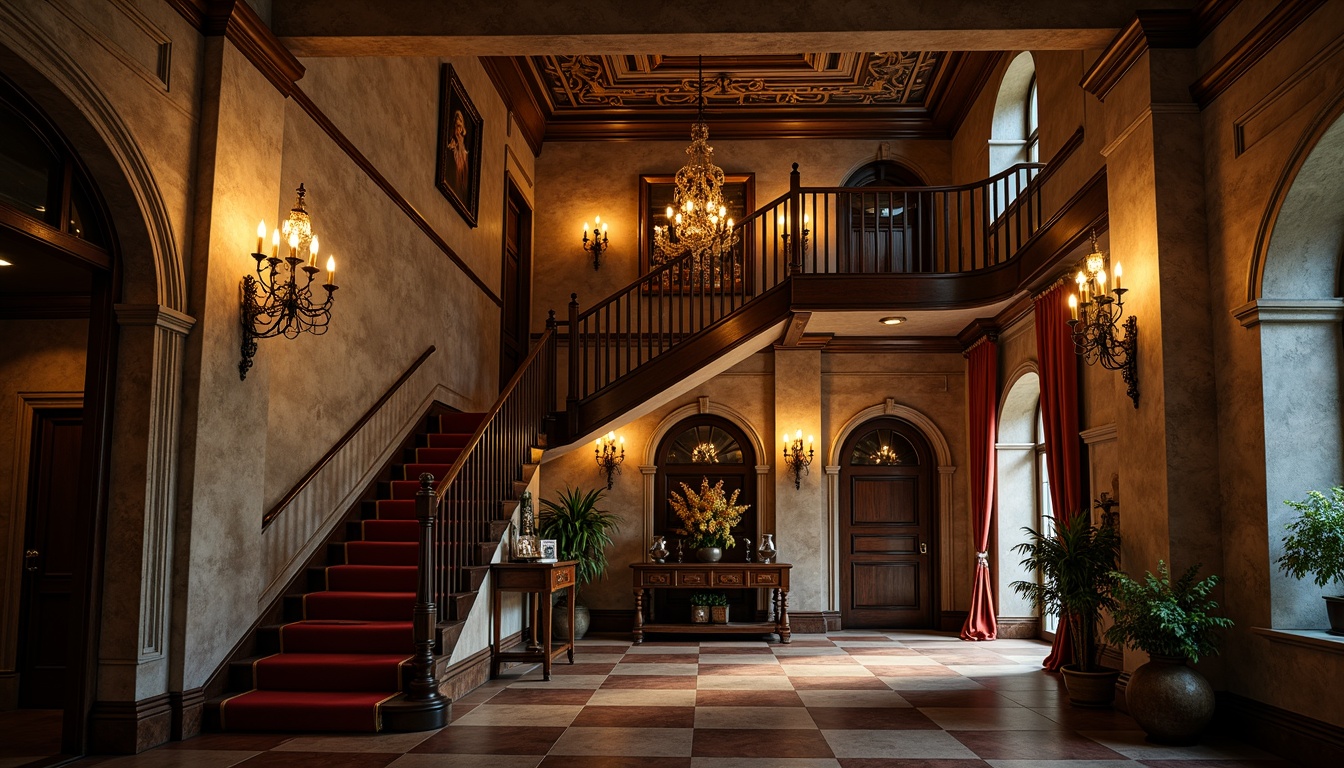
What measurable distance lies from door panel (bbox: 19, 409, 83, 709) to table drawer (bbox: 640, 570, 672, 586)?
549cm

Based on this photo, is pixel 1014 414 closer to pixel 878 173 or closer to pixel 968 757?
pixel 878 173

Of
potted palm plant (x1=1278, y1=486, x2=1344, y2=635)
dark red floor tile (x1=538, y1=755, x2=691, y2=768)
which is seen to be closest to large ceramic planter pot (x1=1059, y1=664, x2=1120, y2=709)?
potted palm plant (x1=1278, y1=486, x2=1344, y2=635)

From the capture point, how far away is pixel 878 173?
12406 millimetres

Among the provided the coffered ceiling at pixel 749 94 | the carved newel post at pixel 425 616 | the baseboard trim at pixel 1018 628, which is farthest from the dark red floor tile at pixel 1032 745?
the coffered ceiling at pixel 749 94

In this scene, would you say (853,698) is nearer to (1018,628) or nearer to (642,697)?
(642,697)

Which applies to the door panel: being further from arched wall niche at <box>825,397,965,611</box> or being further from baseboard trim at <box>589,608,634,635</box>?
arched wall niche at <box>825,397,965,611</box>

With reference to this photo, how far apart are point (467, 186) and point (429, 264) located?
1.43m

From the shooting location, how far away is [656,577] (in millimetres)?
10570

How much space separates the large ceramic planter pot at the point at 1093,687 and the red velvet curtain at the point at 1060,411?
1.52 m

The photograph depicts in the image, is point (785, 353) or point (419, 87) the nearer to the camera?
point (419, 87)

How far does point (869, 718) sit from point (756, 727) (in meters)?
0.78

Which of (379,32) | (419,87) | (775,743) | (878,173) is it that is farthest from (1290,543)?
(878,173)

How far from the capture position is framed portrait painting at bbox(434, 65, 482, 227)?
30.2 feet

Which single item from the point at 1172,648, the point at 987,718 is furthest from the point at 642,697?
the point at 1172,648
